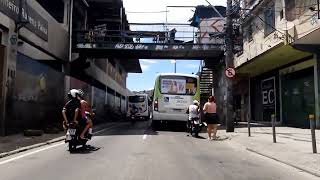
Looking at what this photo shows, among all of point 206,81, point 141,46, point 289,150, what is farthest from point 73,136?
point 206,81

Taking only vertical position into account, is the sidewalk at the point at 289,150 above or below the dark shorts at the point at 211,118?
below

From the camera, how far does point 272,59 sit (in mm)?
29969

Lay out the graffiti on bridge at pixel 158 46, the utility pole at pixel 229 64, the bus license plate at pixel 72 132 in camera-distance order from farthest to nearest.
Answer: the graffiti on bridge at pixel 158 46, the utility pole at pixel 229 64, the bus license plate at pixel 72 132

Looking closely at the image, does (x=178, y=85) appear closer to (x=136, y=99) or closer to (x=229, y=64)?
(x=229, y=64)

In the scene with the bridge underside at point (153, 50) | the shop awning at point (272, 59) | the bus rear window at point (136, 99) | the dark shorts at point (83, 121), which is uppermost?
the bridge underside at point (153, 50)

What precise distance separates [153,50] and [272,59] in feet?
30.1

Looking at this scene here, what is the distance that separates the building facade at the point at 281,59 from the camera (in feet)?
76.2

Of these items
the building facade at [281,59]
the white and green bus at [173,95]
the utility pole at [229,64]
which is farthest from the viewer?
the white and green bus at [173,95]

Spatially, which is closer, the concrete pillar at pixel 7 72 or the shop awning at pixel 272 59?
the concrete pillar at pixel 7 72

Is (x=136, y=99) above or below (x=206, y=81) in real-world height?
below

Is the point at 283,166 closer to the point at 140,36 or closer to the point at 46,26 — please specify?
the point at 46,26

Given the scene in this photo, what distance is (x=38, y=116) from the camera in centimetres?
2608

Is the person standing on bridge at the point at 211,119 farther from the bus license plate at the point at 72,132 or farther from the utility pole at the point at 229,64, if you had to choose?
the bus license plate at the point at 72,132

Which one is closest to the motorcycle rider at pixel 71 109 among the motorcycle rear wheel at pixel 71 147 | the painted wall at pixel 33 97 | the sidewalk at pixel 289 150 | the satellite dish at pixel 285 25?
the motorcycle rear wheel at pixel 71 147
